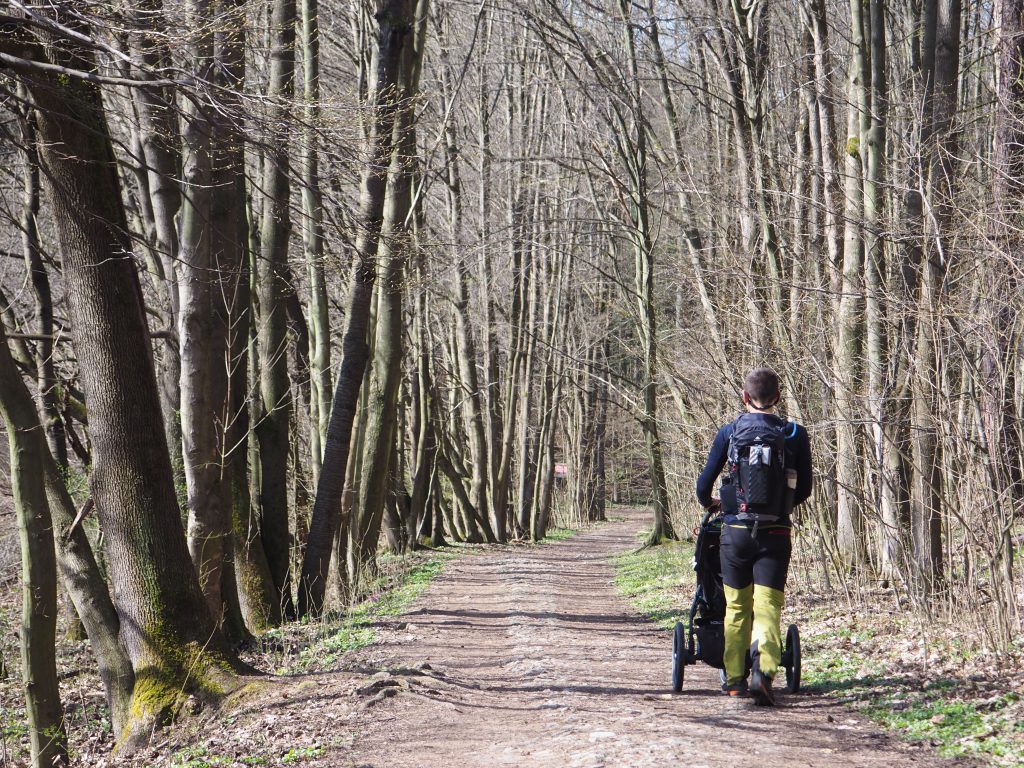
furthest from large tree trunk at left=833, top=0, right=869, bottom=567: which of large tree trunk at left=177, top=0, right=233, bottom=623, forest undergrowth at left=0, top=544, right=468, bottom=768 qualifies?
large tree trunk at left=177, top=0, right=233, bottom=623

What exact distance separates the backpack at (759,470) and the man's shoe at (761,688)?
34.7 inches

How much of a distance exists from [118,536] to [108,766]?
1757 mm

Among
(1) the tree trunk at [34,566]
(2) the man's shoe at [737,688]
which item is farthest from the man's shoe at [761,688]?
(1) the tree trunk at [34,566]

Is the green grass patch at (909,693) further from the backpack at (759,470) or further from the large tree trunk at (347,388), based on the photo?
the large tree trunk at (347,388)

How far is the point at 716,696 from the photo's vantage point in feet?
20.3

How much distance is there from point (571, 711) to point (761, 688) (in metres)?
1.15

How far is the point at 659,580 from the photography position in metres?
14.2

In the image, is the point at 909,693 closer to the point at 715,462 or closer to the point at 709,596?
the point at 709,596

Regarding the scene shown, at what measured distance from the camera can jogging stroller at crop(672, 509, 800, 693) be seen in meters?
5.98

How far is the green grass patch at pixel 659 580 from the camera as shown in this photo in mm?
11086

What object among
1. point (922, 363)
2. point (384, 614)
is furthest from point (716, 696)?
point (384, 614)

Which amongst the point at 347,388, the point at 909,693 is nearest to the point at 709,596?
the point at 909,693

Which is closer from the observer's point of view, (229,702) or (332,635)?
(229,702)

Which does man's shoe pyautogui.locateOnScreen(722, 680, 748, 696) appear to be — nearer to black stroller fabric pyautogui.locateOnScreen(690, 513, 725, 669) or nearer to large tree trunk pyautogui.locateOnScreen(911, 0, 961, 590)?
black stroller fabric pyautogui.locateOnScreen(690, 513, 725, 669)
